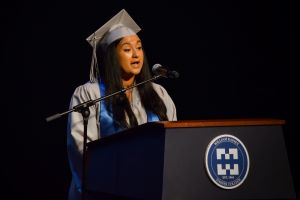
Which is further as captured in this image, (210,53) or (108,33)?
(210,53)

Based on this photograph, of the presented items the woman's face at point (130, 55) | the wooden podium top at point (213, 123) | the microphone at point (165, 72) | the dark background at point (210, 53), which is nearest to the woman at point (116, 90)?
the woman's face at point (130, 55)

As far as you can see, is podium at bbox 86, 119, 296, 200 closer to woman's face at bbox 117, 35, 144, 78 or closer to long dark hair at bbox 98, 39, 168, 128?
long dark hair at bbox 98, 39, 168, 128

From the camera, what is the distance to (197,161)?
4.83 feet

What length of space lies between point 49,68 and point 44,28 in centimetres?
29

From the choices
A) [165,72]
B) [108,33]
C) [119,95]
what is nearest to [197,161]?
[165,72]

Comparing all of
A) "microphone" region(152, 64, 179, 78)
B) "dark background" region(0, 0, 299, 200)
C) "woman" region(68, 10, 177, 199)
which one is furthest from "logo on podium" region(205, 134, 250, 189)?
"dark background" region(0, 0, 299, 200)

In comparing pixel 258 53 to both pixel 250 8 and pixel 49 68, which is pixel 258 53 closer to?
pixel 250 8

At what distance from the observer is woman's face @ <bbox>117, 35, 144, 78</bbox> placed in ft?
8.66

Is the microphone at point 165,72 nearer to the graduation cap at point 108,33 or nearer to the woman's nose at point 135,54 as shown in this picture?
the woman's nose at point 135,54

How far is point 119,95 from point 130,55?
0.25m

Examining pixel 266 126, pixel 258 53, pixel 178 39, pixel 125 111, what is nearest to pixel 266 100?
pixel 258 53

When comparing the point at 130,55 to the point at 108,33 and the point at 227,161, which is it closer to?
the point at 108,33

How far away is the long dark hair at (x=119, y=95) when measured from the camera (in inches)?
99.7

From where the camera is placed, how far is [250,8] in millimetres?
3666
